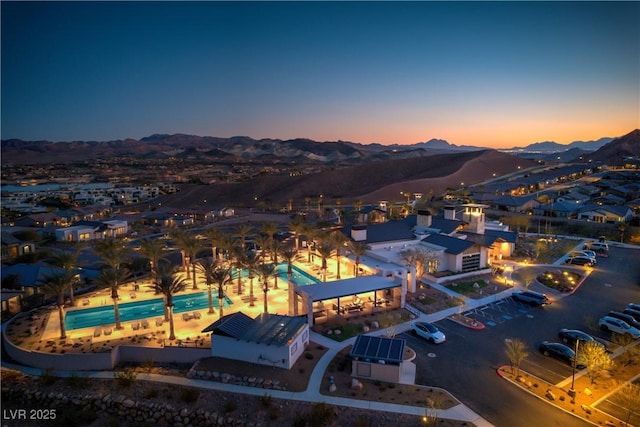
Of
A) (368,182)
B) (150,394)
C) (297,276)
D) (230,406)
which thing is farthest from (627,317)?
(368,182)

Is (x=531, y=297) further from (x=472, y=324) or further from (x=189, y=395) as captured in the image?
(x=189, y=395)

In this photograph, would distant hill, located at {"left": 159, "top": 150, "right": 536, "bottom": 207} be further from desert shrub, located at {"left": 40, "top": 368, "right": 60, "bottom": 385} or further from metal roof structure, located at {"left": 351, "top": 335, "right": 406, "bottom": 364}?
desert shrub, located at {"left": 40, "top": 368, "right": 60, "bottom": 385}

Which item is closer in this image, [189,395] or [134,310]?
[189,395]

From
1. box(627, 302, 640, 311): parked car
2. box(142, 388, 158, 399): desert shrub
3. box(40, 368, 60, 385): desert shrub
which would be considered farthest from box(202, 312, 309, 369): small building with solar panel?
box(627, 302, 640, 311): parked car

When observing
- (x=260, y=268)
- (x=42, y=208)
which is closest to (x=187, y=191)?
(x=42, y=208)

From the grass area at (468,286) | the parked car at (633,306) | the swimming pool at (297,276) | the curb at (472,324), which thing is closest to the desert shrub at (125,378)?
the swimming pool at (297,276)

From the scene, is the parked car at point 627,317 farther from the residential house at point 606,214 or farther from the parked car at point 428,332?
the residential house at point 606,214
